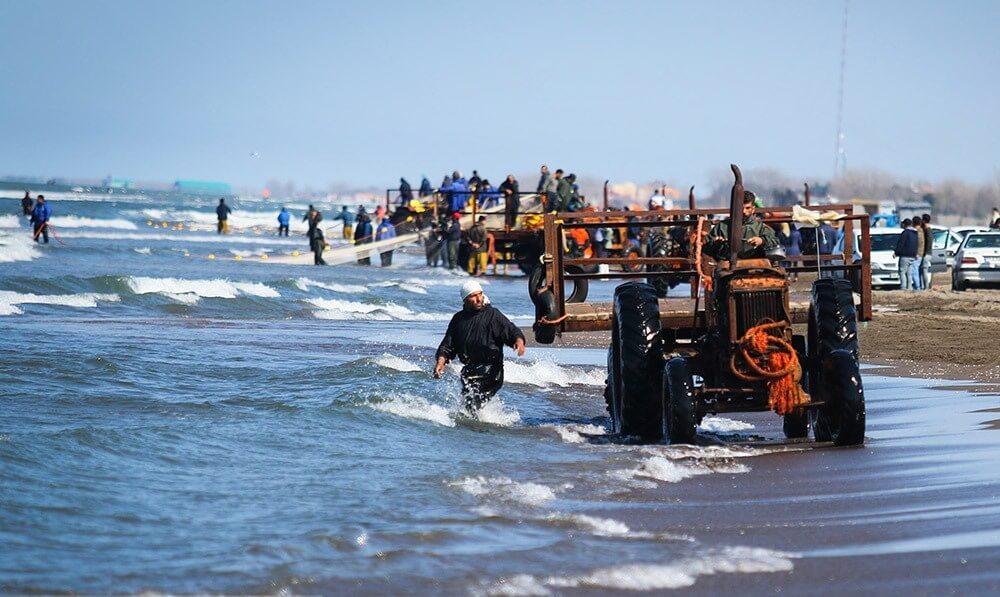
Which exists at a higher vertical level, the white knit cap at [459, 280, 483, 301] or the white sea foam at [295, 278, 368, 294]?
the white knit cap at [459, 280, 483, 301]

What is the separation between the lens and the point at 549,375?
1650 cm

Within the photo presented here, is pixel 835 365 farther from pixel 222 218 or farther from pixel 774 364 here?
pixel 222 218

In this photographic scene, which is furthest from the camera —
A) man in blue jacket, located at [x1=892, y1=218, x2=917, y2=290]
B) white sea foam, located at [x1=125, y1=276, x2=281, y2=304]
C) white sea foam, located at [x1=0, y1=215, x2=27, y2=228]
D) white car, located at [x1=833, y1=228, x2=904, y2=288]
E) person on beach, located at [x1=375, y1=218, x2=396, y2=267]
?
white sea foam, located at [x1=0, y1=215, x2=27, y2=228]

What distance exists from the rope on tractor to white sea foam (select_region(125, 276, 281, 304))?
61.6 ft

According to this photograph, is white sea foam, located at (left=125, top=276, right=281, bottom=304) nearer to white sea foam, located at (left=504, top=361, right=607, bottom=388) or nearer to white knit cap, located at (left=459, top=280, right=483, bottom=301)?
white sea foam, located at (left=504, top=361, right=607, bottom=388)

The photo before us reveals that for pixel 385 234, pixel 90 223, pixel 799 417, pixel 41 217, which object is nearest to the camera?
pixel 799 417

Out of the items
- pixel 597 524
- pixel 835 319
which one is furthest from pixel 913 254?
pixel 597 524

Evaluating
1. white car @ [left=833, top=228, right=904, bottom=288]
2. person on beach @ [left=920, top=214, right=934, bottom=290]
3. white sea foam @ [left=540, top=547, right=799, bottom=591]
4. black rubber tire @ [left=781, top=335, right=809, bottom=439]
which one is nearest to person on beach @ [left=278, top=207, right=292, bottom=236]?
white car @ [left=833, top=228, right=904, bottom=288]

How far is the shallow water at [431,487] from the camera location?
264 inches

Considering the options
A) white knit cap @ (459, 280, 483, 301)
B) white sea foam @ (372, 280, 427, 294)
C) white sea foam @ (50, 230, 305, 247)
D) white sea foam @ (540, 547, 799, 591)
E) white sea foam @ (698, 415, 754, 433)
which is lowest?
white sea foam @ (50, 230, 305, 247)

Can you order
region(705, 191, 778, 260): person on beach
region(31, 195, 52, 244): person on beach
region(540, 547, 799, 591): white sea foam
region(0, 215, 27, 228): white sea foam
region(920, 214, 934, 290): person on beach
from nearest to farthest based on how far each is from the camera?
region(540, 547, 799, 591): white sea foam → region(705, 191, 778, 260): person on beach → region(920, 214, 934, 290): person on beach → region(31, 195, 52, 244): person on beach → region(0, 215, 27, 228): white sea foam

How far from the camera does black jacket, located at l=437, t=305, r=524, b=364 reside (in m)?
12.0

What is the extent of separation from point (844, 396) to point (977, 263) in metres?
21.7

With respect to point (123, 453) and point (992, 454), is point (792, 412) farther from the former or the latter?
point (123, 453)
